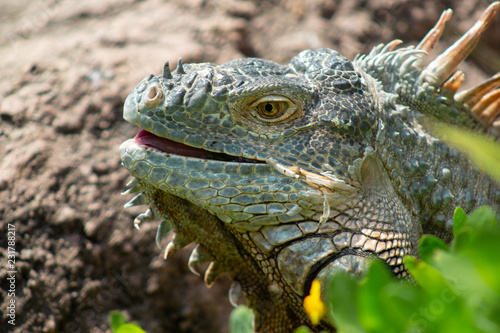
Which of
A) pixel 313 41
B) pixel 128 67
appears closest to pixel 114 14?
pixel 128 67

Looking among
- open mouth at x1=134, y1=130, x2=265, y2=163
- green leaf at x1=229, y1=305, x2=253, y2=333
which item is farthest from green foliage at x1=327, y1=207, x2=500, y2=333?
open mouth at x1=134, y1=130, x2=265, y2=163

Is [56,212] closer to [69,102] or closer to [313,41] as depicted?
[69,102]

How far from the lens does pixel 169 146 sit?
253 cm

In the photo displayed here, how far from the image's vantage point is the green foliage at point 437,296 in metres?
1.11

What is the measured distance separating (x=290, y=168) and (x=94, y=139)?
2851mm

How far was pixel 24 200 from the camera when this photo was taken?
399 centimetres

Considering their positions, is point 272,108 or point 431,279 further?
point 272,108

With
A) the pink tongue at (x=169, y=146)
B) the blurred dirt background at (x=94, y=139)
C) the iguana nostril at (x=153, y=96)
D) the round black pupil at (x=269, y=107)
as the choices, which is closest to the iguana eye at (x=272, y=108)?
the round black pupil at (x=269, y=107)

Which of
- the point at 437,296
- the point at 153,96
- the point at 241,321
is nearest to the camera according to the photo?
the point at 437,296

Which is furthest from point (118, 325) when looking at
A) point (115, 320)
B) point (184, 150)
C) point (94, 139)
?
point (94, 139)

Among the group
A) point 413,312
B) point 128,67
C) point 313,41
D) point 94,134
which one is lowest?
point 94,134

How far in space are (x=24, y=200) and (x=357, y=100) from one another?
10.0 ft

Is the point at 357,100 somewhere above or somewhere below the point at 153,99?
above

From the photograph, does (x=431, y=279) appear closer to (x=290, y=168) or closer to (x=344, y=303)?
(x=344, y=303)
